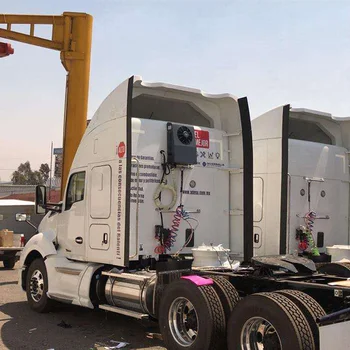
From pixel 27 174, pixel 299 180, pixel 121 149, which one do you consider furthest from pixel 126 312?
pixel 27 174

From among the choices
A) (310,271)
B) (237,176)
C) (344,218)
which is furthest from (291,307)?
(344,218)

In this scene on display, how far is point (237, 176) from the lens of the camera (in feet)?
27.0

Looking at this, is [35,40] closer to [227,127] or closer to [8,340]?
[227,127]

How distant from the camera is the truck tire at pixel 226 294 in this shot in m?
5.43

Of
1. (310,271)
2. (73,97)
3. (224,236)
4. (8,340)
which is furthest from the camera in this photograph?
(73,97)

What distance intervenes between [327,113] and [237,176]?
225 centimetres

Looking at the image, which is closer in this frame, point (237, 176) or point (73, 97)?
point (237, 176)

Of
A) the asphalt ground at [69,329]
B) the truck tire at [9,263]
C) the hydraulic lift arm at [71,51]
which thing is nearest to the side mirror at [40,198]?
the asphalt ground at [69,329]

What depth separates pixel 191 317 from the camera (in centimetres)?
573

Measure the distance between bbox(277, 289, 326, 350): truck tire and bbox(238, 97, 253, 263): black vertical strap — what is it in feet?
8.14

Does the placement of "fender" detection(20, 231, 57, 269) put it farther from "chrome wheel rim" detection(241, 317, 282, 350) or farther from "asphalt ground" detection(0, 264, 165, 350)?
"chrome wheel rim" detection(241, 317, 282, 350)

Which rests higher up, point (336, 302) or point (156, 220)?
point (156, 220)

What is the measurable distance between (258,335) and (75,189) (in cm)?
450

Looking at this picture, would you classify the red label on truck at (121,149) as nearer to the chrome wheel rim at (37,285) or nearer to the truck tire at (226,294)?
the truck tire at (226,294)
